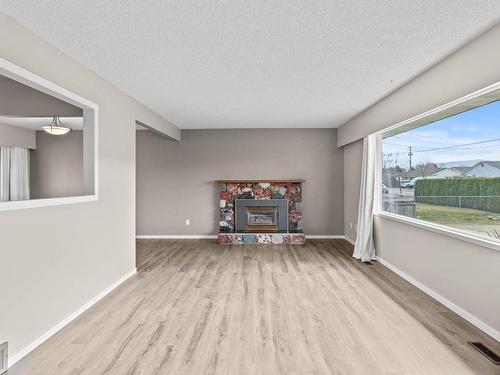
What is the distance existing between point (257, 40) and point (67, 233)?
2.40 m

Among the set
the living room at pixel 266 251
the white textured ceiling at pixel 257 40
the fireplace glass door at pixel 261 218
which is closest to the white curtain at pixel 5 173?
the living room at pixel 266 251

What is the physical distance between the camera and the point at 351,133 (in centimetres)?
554

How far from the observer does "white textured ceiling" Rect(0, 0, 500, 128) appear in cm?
198

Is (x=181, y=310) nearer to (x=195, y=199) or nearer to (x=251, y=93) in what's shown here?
(x=251, y=93)

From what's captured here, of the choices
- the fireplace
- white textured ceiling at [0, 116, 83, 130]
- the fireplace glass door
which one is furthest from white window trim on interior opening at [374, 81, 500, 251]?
white textured ceiling at [0, 116, 83, 130]

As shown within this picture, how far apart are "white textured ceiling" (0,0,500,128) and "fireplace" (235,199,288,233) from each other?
2882 millimetres

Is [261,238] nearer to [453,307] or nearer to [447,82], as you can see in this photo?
[453,307]

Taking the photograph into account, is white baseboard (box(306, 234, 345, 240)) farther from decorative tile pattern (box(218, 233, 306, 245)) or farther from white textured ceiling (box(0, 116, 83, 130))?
white textured ceiling (box(0, 116, 83, 130))

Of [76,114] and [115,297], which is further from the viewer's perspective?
[76,114]

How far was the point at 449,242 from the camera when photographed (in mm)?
2947

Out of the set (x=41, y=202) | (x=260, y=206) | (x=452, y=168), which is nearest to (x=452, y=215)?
(x=452, y=168)

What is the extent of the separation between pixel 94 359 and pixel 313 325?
1.75m

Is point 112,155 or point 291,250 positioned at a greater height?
point 112,155

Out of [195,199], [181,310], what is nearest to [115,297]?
[181,310]
